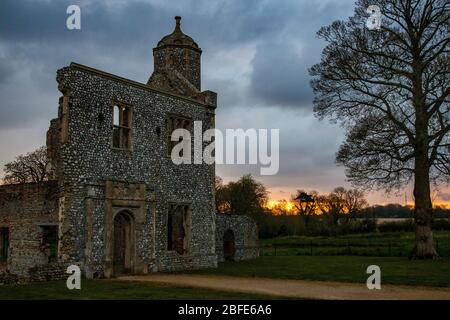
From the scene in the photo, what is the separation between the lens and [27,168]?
5047cm


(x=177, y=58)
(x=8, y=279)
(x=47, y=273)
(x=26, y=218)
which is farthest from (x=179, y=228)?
(x=8, y=279)

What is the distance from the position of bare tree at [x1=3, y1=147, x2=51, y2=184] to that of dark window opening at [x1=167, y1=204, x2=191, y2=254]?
2648 centimetres

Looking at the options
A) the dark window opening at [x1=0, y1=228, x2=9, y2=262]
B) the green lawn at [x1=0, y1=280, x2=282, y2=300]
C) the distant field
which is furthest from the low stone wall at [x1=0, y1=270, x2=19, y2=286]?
the distant field

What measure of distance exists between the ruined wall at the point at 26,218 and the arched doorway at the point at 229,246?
1399 cm

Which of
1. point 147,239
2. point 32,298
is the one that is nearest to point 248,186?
point 147,239

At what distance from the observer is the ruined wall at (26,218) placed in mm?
21266

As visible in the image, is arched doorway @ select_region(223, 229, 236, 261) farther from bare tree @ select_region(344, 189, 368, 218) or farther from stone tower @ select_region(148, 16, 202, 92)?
Answer: bare tree @ select_region(344, 189, 368, 218)

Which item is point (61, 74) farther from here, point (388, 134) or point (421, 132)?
point (421, 132)

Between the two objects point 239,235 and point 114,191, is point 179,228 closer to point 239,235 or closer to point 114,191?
point 114,191

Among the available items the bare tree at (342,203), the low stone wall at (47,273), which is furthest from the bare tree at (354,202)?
the low stone wall at (47,273)

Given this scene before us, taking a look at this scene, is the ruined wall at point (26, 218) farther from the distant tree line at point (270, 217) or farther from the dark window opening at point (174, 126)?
the distant tree line at point (270, 217)

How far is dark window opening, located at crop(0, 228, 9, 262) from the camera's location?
79.3 ft

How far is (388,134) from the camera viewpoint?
88.3ft

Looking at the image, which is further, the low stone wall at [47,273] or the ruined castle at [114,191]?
the ruined castle at [114,191]
